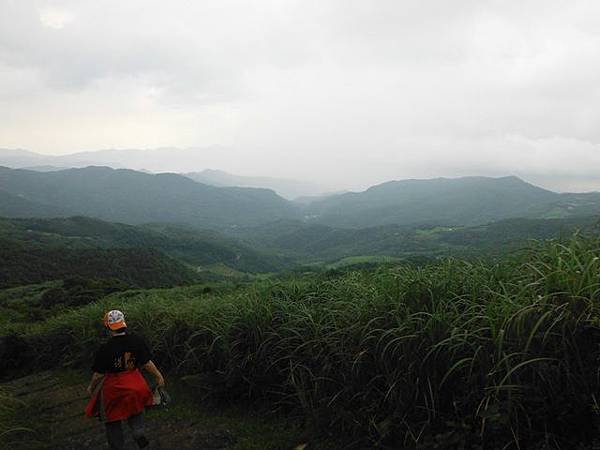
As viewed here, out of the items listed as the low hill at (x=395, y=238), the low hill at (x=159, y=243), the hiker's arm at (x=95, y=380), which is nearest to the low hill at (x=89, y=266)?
the low hill at (x=159, y=243)

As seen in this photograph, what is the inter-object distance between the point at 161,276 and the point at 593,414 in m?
52.6

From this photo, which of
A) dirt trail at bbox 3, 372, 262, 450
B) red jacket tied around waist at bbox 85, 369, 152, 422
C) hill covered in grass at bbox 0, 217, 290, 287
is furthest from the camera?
hill covered in grass at bbox 0, 217, 290, 287

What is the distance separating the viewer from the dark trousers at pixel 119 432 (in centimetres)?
363

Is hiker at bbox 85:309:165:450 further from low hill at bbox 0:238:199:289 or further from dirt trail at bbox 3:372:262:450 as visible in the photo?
low hill at bbox 0:238:199:289

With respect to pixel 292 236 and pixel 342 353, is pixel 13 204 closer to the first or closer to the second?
pixel 292 236

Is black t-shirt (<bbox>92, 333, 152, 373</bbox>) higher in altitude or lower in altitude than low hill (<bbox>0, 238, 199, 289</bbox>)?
higher

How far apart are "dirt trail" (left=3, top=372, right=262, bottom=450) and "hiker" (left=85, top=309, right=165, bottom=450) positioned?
34 cm

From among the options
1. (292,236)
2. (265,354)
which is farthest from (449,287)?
(292,236)

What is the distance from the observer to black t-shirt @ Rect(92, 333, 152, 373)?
3629 millimetres

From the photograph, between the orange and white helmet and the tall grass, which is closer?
the tall grass

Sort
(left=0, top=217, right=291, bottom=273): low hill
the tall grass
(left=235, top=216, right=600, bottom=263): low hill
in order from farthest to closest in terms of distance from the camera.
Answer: (left=235, top=216, right=600, bottom=263): low hill, (left=0, top=217, right=291, bottom=273): low hill, the tall grass

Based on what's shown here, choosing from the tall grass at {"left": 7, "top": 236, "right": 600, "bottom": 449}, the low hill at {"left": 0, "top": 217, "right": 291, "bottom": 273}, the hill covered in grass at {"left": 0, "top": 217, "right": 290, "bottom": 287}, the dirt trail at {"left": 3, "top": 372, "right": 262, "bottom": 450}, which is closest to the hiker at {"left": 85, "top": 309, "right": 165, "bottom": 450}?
the dirt trail at {"left": 3, "top": 372, "right": 262, "bottom": 450}

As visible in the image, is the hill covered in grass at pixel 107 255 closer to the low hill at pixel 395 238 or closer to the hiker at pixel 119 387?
the hiker at pixel 119 387

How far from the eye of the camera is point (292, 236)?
17050 cm
